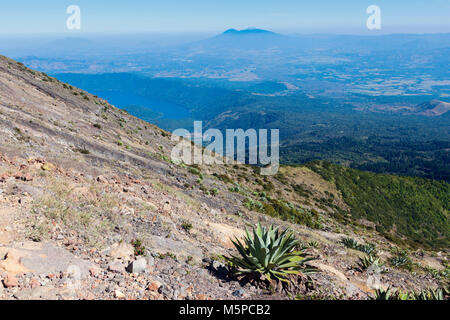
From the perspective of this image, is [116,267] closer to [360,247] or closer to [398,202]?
[360,247]

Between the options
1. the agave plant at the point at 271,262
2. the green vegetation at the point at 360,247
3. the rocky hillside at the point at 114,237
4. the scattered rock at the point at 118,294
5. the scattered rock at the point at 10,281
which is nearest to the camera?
the scattered rock at the point at 10,281

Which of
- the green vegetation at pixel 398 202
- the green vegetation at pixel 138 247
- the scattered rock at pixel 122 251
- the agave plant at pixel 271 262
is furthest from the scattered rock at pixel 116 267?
the green vegetation at pixel 398 202

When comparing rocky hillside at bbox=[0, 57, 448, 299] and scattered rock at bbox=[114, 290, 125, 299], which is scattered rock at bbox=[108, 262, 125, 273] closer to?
rocky hillside at bbox=[0, 57, 448, 299]

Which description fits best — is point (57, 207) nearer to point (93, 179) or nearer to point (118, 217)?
point (118, 217)

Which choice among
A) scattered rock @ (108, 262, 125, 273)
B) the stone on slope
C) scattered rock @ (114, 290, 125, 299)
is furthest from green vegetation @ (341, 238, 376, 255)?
scattered rock @ (114, 290, 125, 299)

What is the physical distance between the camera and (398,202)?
139ft

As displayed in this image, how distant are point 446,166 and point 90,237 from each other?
526ft

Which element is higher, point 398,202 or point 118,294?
point 118,294

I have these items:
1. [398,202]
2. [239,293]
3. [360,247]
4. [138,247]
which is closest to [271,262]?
[239,293]

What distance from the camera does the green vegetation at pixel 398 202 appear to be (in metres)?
35.0

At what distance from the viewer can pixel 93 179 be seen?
9289mm

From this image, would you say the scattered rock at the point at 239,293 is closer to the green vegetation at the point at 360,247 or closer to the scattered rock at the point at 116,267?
the scattered rock at the point at 116,267

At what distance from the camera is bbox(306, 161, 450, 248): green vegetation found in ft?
115
